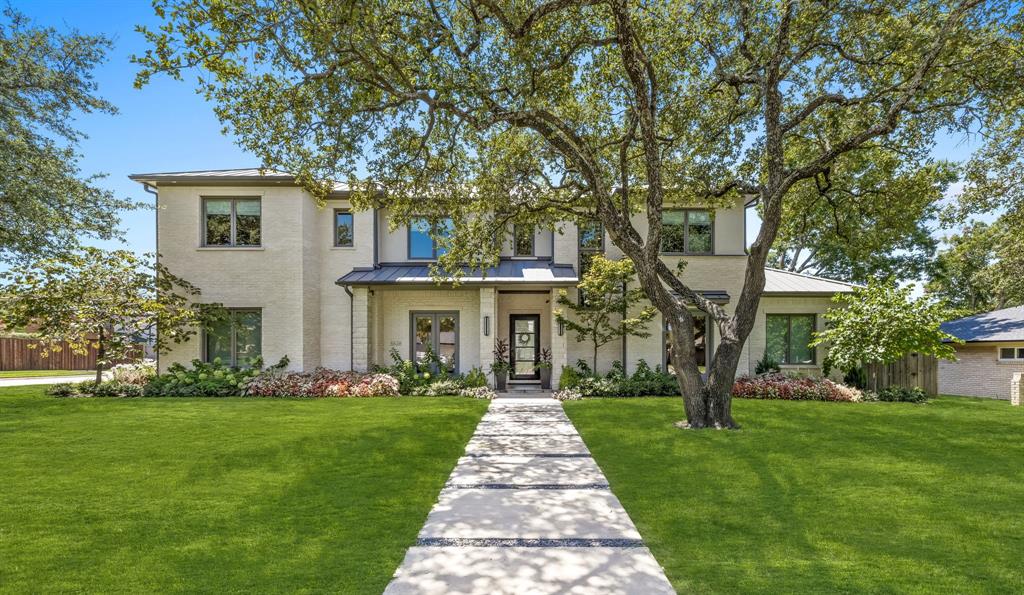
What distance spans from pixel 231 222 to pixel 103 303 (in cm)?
384

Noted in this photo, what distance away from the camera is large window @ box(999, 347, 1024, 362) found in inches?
628

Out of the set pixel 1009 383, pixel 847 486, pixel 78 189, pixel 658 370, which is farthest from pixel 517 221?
pixel 1009 383

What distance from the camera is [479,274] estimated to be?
14.8m

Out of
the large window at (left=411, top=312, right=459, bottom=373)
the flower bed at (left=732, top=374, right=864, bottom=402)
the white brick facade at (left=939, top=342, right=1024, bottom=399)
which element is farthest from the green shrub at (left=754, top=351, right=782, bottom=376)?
the large window at (left=411, top=312, right=459, bottom=373)

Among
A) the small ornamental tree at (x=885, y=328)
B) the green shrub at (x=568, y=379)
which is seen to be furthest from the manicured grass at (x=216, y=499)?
the small ornamental tree at (x=885, y=328)

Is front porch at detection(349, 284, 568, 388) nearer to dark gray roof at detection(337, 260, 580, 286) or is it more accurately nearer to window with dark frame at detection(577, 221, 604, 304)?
dark gray roof at detection(337, 260, 580, 286)

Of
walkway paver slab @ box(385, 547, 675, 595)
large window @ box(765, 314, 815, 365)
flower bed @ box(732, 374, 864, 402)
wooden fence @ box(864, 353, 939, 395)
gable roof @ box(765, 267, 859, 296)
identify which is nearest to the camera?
walkway paver slab @ box(385, 547, 675, 595)

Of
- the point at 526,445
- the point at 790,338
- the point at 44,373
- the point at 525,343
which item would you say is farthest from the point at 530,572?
the point at 44,373

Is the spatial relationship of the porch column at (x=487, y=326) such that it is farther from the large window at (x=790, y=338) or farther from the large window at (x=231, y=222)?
the large window at (x=790, y=338)

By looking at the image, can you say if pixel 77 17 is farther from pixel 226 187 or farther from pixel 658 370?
pixel 658 370

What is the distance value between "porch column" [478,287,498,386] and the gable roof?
8.38m

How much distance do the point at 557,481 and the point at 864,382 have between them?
13179mm

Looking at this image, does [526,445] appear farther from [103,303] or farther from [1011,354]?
[1011,354]

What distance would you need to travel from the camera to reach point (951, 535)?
4133 mm
